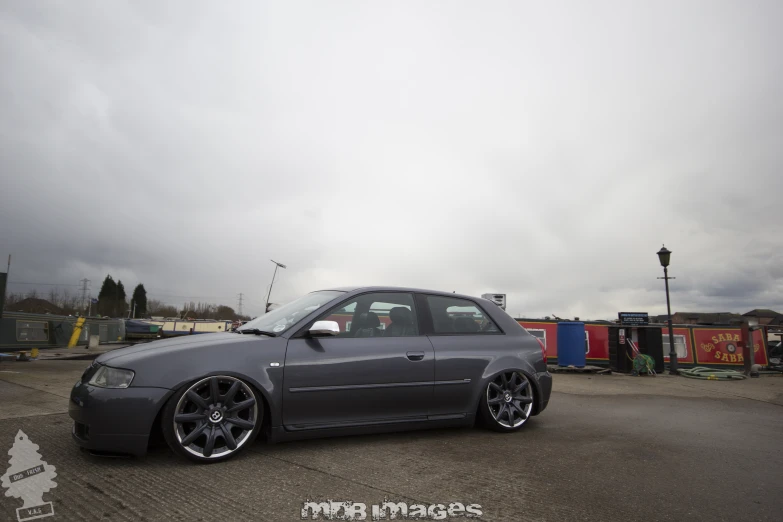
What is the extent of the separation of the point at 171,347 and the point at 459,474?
2.37 m

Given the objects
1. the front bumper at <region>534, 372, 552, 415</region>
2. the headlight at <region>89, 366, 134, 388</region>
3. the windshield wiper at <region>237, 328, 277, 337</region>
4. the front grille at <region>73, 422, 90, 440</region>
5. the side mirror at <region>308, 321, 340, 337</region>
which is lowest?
the front grille at <region>73, 422, 90, 440</region>

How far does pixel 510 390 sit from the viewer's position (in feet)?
15.8

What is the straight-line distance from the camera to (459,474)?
11.0ft

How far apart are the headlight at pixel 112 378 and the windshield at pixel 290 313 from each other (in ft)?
3.78

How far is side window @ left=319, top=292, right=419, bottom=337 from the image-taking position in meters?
4.25

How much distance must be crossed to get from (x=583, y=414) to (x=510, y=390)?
1.85 meters


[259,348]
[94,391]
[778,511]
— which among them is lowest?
[778,511]

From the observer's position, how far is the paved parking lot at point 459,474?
2.71 metres

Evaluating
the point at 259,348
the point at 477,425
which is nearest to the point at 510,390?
the point at 477,425

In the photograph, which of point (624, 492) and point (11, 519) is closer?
point (11, 519)

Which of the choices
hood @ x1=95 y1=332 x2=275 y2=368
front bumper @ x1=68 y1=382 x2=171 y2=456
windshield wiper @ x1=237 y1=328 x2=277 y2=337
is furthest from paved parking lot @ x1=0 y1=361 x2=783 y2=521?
windshield wiper @ x1=237 y1=328 x2=277 y2=337

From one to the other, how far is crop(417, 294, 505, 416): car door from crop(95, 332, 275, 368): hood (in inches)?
63.3

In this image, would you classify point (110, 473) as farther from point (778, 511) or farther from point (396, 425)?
point (778, 511)

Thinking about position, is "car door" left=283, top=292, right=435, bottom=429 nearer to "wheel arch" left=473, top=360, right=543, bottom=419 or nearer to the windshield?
the windshield
